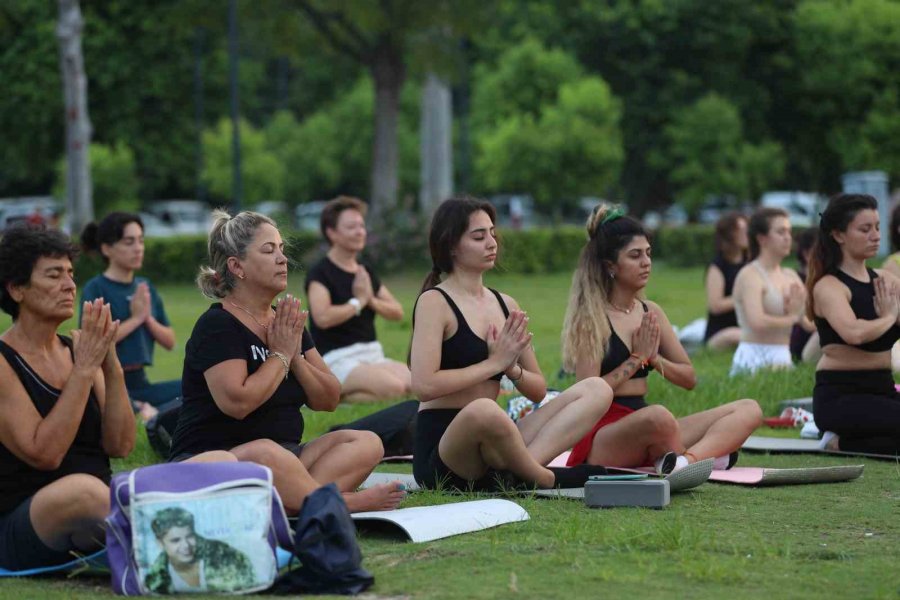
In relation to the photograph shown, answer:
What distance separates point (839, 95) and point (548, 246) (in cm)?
1896

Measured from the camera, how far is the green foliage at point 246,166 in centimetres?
4672

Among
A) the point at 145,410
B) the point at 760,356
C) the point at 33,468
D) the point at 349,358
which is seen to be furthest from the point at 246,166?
the point at 33,468

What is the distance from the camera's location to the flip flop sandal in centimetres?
687

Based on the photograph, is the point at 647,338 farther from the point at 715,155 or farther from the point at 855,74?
the point at 855,74

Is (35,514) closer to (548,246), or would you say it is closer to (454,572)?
(454,572)

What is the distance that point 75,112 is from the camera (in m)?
30.1

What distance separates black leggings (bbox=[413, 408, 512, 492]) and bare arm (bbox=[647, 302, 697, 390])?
1.11 meters

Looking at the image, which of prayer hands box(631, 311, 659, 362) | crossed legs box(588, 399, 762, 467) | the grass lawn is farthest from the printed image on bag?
prayer hands box(631, 311, 659, 362)

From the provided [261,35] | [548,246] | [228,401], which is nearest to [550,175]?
[548,246]

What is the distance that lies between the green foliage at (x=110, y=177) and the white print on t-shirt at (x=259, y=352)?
39.3 m

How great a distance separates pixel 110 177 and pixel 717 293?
3413 cm

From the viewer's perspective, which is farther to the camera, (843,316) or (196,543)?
(843,316)

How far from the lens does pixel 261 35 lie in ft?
106

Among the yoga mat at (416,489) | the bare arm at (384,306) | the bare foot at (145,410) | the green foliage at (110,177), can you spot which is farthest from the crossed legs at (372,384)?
the green foliage at (110,177)
